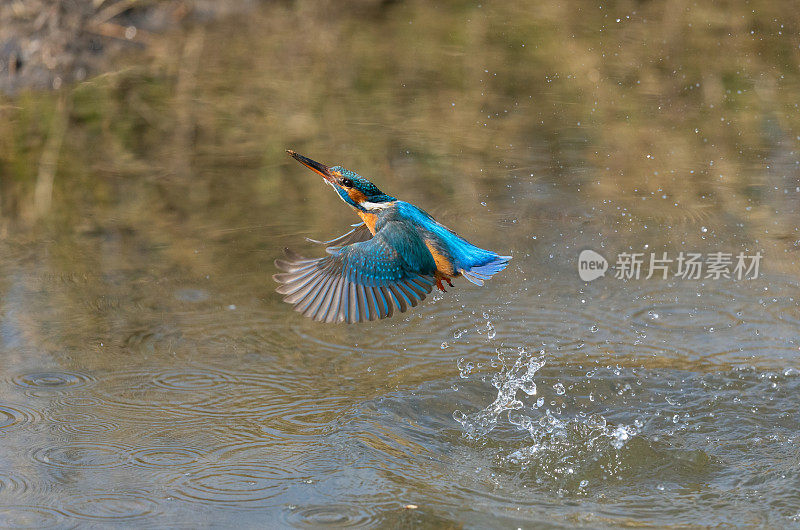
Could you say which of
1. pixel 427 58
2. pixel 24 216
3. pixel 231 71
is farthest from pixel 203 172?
A: pixel 427 58

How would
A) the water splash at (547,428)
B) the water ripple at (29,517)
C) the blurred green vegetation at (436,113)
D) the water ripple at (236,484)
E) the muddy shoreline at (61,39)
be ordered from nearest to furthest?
the water ripple at (29,517) → the water ripple at (236,484) → the water splash at (547,428) → the blurred green vegetation at (436,113) → the muddy shoreline at (61,39)

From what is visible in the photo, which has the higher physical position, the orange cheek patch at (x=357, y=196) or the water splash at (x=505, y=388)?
the orange cheek patch at (x=357, y=196)

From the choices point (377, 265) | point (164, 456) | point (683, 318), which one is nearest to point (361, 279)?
point (377, 265)

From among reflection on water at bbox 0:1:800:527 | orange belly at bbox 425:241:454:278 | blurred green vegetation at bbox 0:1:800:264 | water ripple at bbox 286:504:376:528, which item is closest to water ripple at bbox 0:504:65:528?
reflection on water at bbox 0:1:800:527

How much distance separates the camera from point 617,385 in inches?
157

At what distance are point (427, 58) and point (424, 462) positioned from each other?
505 cm

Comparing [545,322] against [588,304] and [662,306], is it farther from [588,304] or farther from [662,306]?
[662,306]

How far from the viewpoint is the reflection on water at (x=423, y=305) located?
10.8 feet

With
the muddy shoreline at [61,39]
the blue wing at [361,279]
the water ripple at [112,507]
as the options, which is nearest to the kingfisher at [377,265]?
the blue wing at [361,279]

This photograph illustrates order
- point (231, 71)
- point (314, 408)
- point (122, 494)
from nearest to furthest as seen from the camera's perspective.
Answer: point (122, 494) → point (314, 408) → point (231, 71)

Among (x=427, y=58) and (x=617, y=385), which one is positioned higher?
(x=427, y=58)

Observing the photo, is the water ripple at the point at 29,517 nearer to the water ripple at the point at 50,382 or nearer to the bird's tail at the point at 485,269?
the water ripple at the point at 50,382

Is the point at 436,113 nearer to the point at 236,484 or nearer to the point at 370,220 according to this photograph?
the point at 370,220

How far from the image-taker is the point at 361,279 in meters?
3.41
